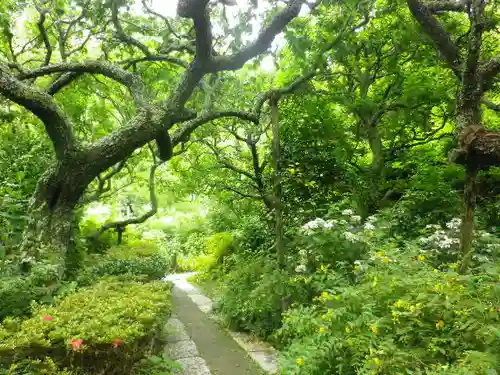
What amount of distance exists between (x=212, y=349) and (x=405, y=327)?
320 cm

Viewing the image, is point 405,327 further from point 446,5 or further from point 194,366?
point 446,5

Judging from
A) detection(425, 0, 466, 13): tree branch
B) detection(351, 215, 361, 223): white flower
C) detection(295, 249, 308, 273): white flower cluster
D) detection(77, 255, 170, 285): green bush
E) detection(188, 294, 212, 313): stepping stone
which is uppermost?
detection(425, 0, 466, 13): tree branch

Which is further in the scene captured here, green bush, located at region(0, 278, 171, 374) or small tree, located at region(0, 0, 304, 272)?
small tree, located at region(0, 0, 304, 272)

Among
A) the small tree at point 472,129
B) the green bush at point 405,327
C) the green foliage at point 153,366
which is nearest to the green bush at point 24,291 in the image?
the green foliage at point 153,366

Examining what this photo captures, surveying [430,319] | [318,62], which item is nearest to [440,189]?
[318,62]

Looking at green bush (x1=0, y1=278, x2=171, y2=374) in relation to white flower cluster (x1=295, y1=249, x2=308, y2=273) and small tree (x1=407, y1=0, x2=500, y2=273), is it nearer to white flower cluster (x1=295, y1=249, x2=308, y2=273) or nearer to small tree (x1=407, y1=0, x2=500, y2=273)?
white flower cluster (x1=295, y1=249, x2=308, y2=273)

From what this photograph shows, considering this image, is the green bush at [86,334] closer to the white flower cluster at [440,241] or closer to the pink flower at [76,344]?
the pink flower at [76,344]

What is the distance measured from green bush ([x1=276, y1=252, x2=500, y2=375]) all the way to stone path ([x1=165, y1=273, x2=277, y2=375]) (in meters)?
1.16

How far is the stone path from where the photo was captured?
445 centimetres

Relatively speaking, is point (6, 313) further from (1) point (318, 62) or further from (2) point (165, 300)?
(1) point (318, 62)

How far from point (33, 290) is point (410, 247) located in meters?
4.03

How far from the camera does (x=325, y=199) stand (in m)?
6.75

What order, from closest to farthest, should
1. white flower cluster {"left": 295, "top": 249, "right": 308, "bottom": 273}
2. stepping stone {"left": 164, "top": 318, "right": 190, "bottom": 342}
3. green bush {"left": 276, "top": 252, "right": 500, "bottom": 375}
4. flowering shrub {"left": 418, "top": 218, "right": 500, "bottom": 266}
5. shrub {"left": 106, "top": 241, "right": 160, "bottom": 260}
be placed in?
green bush {"left": 276, "top": 252, "right": 500, "bottom": 375} → flowering shrub {"left": 418, "top": 218, "right": 500, "bottom": 266} → white flower cluster {"left": 295, "top": 249, "right": 308, "bottom": 273} → stepping stone {"left": 164, "top": 318, "right": 190, "bottom": 342} → shrub {"left": 106, "top": 241, "right": 160, "bottom": 260}

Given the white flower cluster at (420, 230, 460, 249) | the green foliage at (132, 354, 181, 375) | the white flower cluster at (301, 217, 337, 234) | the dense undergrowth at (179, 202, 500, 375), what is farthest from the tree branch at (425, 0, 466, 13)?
the green foliage at (132, 354, 181, 375)
